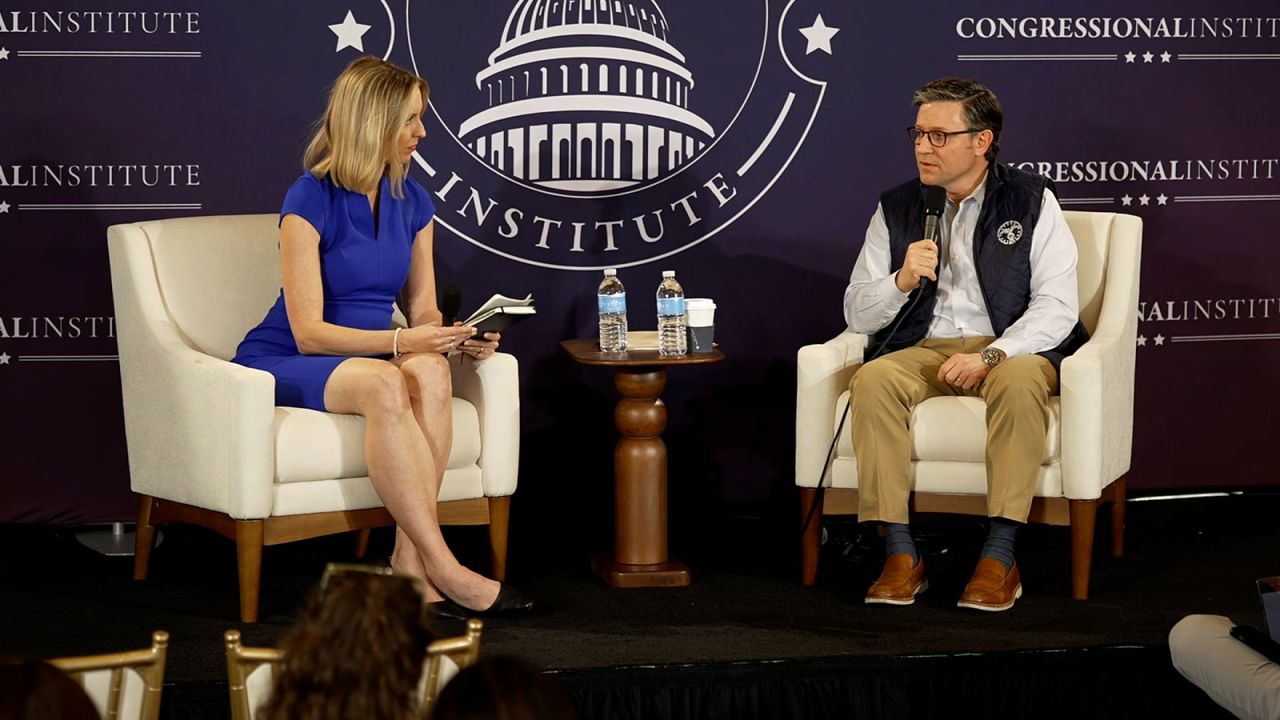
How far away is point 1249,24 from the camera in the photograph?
15.4 ft

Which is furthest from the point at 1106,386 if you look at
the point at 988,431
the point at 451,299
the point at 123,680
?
Answer: the point at 123,680

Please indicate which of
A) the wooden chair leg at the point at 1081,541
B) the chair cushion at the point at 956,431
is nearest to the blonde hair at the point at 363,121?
the chair cushion at the point at 956,431

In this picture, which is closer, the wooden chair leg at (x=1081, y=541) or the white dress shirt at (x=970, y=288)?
the wooden chair leg at (x=1081, y=541)

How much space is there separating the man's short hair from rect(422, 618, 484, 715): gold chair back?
7.81 ft

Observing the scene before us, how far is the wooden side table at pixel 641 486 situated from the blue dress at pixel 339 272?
0.52m

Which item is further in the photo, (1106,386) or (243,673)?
(1106,386)

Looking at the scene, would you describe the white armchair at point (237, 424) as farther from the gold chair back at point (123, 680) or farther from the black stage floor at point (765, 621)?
the gold chair back at point (123, 680)

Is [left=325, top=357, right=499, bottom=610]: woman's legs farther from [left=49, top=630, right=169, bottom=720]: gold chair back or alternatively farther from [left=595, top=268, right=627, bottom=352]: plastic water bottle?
[left=49, top=630, right=169, bottom=720]: gold chair back

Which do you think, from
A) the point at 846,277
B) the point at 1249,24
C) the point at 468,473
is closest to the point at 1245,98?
the point at 1249,24

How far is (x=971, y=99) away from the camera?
3.81m

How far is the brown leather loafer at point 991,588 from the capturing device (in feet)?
11.5

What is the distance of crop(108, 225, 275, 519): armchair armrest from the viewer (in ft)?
11.1

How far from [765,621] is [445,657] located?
68.0 inches

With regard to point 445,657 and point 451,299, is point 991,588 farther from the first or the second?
point 445,657
